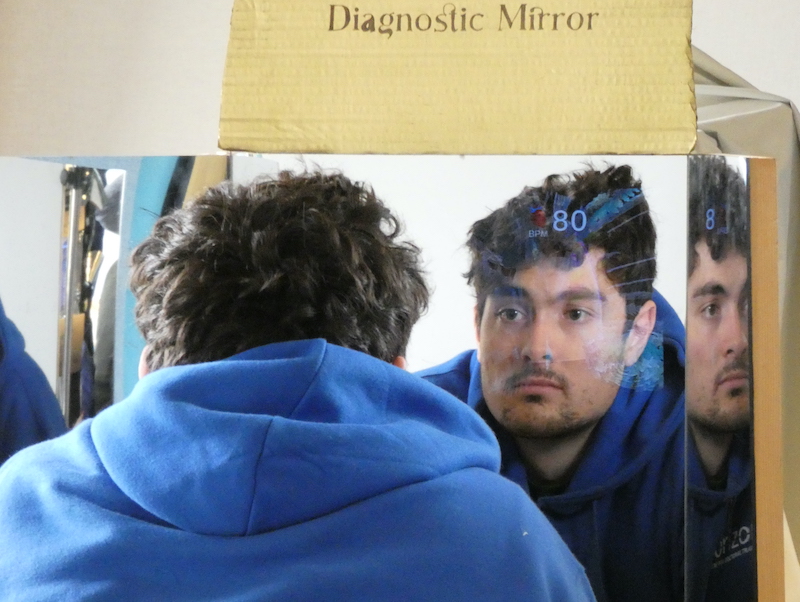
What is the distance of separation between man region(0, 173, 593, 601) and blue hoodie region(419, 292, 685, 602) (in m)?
0.07

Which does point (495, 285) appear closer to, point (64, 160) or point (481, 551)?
point (481, 551)

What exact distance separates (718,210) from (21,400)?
0.60 m

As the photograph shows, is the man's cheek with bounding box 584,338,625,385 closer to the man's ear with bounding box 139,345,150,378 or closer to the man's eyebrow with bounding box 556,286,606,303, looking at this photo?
the man's eyebrow with bounding box 556,286,606,303

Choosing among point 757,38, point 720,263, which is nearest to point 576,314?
point 720,263

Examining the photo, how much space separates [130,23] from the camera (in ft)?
4.41

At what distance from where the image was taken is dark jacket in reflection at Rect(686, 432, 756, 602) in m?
0.61

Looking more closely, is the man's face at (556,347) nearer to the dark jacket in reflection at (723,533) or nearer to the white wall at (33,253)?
the dark jacket in reflection at (723,533)

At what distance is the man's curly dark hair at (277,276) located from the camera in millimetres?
531

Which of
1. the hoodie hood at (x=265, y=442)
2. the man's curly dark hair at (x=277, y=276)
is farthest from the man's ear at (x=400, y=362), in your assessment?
the hoodie hood at (x=265, y=442)

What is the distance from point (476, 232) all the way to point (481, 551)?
0.86 ft

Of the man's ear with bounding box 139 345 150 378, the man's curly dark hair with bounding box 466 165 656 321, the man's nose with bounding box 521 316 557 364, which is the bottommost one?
the man's ear with bounding box 139 345 150 378

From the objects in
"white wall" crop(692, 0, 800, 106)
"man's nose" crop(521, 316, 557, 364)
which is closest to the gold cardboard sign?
"man's nose" crop(521, 316, 557, 364)

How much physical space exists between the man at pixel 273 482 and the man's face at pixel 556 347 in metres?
0.09

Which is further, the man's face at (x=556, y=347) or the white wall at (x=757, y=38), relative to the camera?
the white wall at (x=757, y=38)
